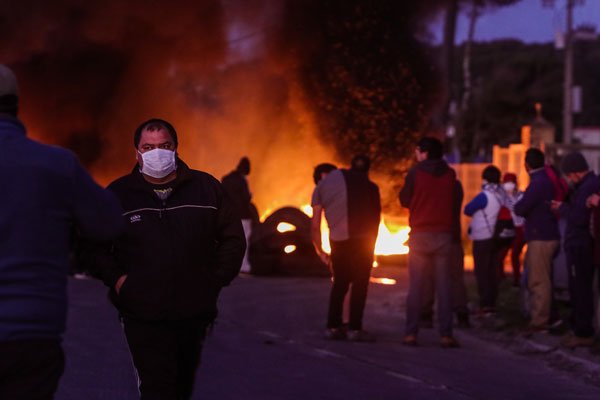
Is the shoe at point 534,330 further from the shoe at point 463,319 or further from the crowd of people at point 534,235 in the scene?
the shoe at point 463,319

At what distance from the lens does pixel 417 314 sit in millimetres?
10055

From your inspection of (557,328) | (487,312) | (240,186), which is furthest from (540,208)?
(240,186)

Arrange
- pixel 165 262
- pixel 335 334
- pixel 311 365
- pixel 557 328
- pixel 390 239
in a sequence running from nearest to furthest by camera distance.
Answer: pixel 165 262 → pixel 311 365 → pixel 335 334 → pixel 557 328 → pixel 390 239

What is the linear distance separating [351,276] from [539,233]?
170 cm

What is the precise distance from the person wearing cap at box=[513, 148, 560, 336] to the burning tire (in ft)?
22.2

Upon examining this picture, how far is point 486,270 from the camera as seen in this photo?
1193 centimetres

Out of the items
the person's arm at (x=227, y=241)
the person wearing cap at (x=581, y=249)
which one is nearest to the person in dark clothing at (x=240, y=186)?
the person wearing cap at (x=581, y=249)

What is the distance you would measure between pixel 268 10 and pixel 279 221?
5285 mm

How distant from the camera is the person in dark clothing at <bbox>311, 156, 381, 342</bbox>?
1036 centimetres

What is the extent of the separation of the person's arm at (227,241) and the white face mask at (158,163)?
28cm

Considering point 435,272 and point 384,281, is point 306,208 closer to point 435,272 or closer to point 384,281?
point 384,281

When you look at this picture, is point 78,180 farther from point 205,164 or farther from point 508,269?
point 205,164

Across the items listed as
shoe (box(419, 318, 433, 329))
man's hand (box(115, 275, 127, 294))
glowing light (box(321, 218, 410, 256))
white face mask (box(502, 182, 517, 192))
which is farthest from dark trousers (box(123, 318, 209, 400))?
glowing light (box(321, 218, 410, 256))

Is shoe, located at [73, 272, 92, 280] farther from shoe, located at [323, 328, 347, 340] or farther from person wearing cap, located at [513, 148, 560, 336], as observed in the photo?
person wearing cap, located at [513, 148, 560, 336]
